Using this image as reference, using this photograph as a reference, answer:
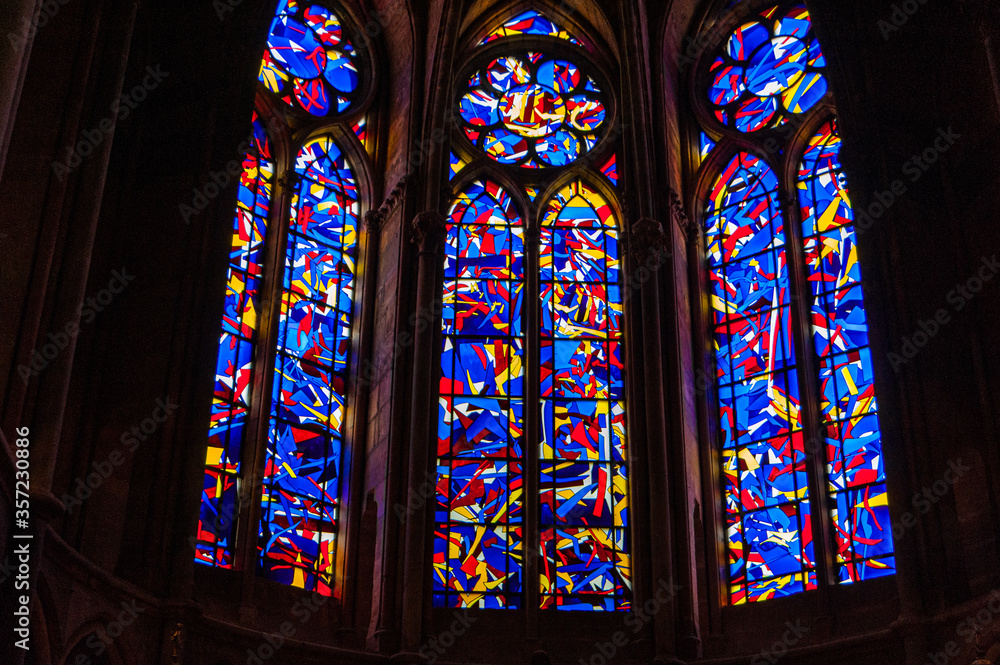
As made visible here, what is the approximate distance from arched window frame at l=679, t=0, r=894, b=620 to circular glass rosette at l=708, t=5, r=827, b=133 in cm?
13

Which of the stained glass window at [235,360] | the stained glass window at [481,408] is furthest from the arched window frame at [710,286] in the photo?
the stained glass window at [235,360]

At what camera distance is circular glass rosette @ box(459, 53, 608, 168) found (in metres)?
17.4

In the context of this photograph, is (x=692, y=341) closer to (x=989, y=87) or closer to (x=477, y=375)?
(x=477, y=375)

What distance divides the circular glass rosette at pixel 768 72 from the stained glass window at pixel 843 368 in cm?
68

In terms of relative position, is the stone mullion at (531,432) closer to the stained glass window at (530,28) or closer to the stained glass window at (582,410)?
the stained glass window at (582,410)

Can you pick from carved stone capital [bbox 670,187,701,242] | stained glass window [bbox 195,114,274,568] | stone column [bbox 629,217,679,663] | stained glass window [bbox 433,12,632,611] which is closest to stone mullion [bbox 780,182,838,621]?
carved stone capital [bbox 670,187,701,242]

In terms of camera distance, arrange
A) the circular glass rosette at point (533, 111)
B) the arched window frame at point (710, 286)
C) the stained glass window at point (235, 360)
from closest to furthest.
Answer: the stained glass window at point (235, 360) → the arched window frame at point (710, 286) → the circular glass rosette at point (533, 111)

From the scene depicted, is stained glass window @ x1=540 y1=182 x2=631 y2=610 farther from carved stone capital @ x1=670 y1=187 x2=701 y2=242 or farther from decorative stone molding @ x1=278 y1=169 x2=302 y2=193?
decorative stone molding @ x1=278 y1=169 x2=302 y2=193

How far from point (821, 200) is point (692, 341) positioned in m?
2.22

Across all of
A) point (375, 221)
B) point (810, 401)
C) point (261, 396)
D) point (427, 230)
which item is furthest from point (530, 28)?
point (261, 396)

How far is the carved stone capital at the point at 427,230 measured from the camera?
15820mm

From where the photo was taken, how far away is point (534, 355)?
15891 millimetres

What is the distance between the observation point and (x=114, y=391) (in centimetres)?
1259

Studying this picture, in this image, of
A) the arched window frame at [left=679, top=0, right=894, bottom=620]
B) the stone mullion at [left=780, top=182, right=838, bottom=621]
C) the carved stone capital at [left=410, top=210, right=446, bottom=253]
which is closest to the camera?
the stone mullion at [left=780, top=182, right=838, bottom=621]
